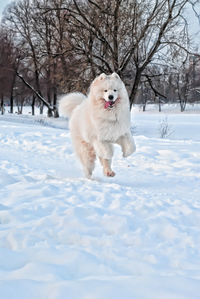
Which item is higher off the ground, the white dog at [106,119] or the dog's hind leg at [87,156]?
the white dog at [106,119]

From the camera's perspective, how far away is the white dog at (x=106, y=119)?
420 cm

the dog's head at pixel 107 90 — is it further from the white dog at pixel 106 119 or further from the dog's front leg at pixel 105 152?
the dog's front leg at pixel 105 152

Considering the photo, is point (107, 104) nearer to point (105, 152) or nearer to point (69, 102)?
point (105, 152)

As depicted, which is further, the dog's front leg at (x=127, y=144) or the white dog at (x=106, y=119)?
the dog's front leg at (x=127, y=144)

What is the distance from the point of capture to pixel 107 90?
13.6ft

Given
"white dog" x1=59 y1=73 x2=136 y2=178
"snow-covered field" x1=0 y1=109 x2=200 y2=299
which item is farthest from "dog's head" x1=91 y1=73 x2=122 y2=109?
"snow-covered field" x1=0 y1=109 x2=200 y2=299

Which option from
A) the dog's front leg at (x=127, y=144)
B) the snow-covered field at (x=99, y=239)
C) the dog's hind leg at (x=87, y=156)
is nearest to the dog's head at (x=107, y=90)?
the dog's front leg at (x=127, y=144)

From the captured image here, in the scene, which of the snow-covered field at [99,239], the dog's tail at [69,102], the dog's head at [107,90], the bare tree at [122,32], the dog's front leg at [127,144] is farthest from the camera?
the bare tree at [122,32]

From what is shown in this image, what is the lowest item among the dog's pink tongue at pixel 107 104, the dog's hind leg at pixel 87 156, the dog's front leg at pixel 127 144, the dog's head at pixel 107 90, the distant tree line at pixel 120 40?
the dog's hind leg at pixel 87 156

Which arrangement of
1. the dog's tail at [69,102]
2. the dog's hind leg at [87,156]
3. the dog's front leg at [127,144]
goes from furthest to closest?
the dog's tail at [69,102] → the dog's hind leg at [87,156] → the dog's front leg at [127,144]

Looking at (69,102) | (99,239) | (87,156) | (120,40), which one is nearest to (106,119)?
(87,156)

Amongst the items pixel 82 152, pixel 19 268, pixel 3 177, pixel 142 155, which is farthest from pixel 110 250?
pixel 142 155

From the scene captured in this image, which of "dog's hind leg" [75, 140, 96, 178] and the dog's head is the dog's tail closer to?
"dog's hind leg" [75, 140, 96, 178]

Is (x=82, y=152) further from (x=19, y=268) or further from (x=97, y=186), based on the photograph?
(x=19, y=268)
